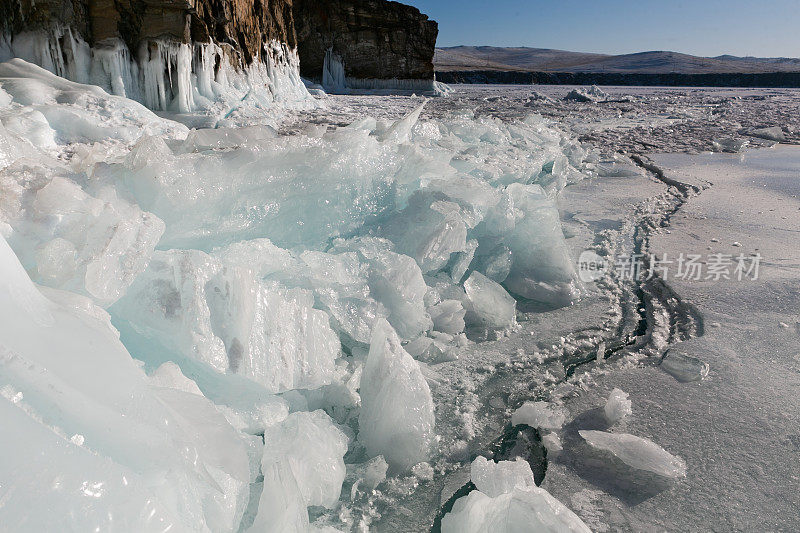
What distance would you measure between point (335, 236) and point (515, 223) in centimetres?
86

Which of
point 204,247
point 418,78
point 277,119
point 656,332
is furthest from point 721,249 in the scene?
point 418,78

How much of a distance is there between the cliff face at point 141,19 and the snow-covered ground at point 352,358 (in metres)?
5.08

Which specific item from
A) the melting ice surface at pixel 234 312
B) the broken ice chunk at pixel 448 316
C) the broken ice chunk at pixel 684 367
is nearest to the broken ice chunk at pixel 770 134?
the melting ice surface at pixel 234 312

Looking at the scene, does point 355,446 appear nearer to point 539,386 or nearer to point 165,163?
point 539,386

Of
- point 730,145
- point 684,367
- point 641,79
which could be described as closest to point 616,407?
point 684,367

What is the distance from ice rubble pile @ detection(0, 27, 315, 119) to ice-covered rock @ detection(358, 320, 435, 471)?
617 centimetres

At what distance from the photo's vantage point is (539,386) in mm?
1434

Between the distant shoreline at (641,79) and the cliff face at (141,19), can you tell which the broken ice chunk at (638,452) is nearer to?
the cliff face at (141,19)

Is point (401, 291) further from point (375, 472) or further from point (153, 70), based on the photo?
point (153, 70)

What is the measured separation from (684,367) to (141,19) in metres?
7.11

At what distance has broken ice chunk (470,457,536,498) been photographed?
942 millimetres

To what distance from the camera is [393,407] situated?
3.74 feet

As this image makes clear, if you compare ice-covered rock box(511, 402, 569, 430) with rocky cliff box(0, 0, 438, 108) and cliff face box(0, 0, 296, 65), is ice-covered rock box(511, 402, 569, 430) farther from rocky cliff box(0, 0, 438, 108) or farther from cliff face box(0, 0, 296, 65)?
cliff face box(0, 0, 296, 65)

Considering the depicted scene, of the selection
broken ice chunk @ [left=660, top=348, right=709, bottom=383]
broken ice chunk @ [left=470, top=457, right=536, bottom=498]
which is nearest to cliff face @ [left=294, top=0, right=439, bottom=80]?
broken ice chunk @ [left=660, top=348, right=709, bottom=383]
